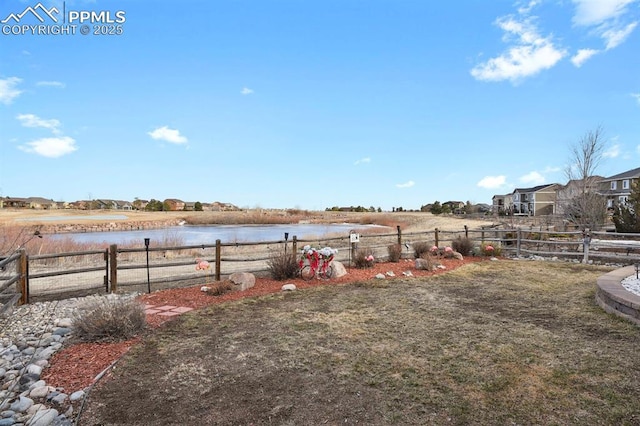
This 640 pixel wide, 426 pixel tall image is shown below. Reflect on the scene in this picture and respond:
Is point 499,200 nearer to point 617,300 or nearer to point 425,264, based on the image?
point 425,264

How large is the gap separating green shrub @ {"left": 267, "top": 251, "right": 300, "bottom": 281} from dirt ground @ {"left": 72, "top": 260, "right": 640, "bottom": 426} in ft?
6.73

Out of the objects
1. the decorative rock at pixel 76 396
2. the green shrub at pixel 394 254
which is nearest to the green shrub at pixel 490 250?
the green shrub at pixel 394 254

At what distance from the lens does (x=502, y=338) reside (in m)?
4.73

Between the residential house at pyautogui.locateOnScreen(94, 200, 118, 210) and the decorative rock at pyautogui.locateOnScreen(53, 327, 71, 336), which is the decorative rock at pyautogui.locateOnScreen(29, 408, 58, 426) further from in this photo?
the residential house at pyautogui.locateOnScreen(94, 200, 118, 210)

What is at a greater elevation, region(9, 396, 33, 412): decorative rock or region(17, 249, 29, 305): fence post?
region(17, 249, 29, 305): fence post

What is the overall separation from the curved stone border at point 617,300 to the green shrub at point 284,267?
589cm

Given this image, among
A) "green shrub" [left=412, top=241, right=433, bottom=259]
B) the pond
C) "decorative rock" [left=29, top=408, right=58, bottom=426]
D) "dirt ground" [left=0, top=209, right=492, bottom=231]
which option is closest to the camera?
"decorative rock" [left=29, top=408, right=58, bottom=426]

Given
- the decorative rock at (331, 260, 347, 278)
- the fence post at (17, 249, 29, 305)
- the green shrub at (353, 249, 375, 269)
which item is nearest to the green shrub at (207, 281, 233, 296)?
the decorative rock at (331, 260, 347, 278)

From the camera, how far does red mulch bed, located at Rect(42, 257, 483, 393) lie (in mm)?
3746

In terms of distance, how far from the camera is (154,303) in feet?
21.9

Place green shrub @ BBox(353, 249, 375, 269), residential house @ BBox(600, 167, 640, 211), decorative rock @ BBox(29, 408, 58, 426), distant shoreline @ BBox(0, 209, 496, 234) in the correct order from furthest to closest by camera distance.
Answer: residential house @ BBox(600, 167, 640, 211), distant shoreline @ BBox(0, 209, 496, 234), green shrub @ BBox(353, 249, 375, 269), decorative rock @ BBox(29, 408, 58, 426)

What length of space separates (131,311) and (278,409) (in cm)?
291

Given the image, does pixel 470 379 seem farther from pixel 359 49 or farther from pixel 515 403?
pixel 359 49

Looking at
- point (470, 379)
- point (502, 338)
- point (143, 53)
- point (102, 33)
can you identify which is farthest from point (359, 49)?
point (470, 379)
